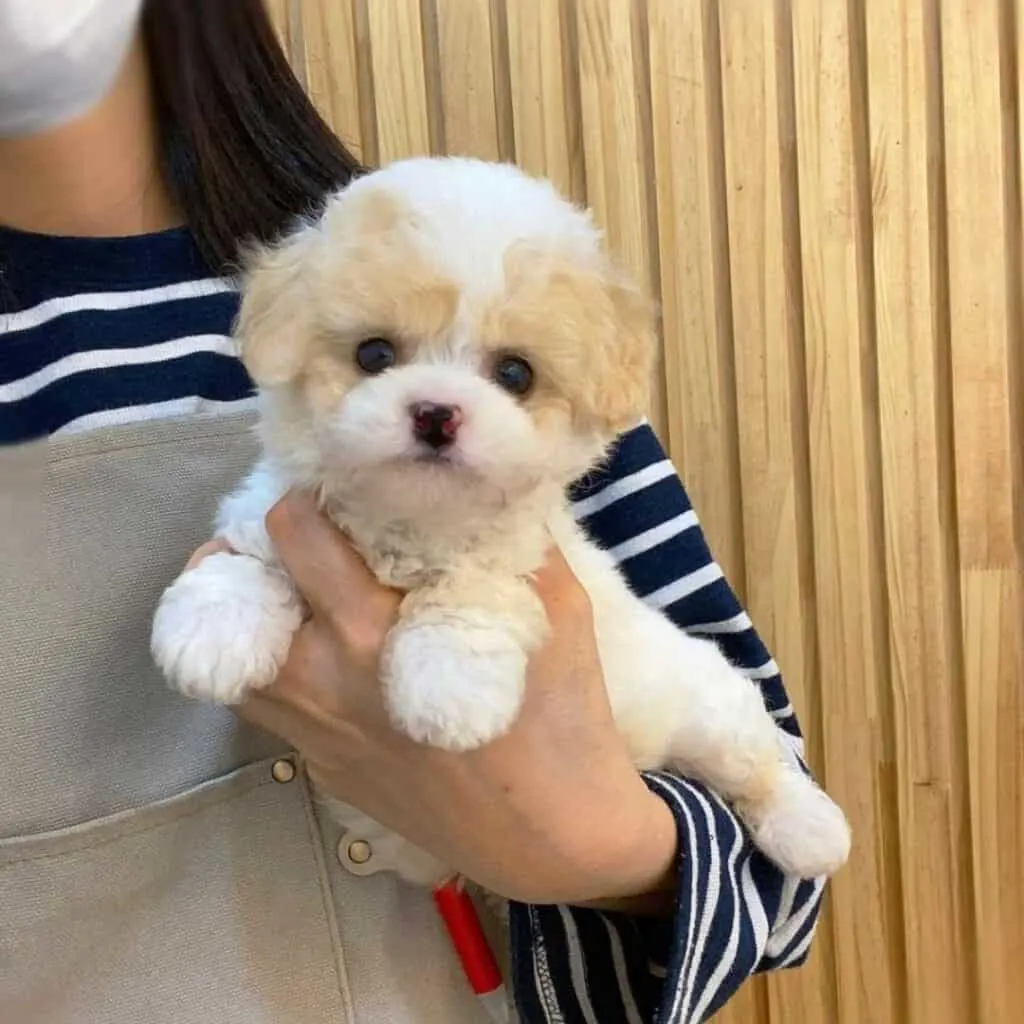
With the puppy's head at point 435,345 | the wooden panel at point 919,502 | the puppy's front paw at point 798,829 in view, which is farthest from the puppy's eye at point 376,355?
the wooden panel at point 919,502

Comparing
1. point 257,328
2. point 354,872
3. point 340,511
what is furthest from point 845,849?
point 257,328

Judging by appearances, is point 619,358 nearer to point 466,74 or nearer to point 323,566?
point 323,566

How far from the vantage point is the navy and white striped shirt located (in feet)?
3.38

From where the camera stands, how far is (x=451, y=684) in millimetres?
883

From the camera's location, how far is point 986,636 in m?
1.82

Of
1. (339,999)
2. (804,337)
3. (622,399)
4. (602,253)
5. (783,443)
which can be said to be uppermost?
(602,253)

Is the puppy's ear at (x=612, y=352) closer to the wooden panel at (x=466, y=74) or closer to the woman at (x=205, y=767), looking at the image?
the woman at (x=205, y=767)

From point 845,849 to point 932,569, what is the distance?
719mm

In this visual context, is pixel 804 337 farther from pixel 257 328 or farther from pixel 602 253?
pixel 257 328

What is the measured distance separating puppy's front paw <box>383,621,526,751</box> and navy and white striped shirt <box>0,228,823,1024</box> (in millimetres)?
251

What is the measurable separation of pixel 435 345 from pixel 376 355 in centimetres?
5

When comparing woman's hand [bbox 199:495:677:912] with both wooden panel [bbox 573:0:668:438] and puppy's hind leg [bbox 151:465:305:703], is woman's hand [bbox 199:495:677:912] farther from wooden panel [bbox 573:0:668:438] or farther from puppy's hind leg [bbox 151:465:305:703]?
wooden panel [bbox 573:0:668:438]

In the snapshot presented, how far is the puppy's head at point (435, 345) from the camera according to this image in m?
0.91

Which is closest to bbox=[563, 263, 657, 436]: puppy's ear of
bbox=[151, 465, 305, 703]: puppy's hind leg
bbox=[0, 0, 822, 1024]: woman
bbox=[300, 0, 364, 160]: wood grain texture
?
bbox=[0, 0, 822, 1024]: woman
